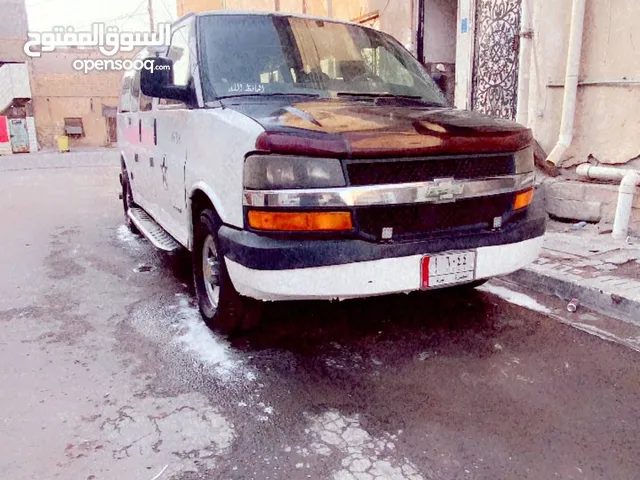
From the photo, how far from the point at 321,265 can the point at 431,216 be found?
689 millimetres

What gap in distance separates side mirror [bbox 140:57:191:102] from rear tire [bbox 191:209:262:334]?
84 centimetres

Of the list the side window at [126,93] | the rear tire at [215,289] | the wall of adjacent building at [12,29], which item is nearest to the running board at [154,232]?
the rear tire at [215,289]

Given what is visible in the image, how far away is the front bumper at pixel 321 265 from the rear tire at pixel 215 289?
0.80ft

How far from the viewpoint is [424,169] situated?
301 cm

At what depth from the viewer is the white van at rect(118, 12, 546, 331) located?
2850mm

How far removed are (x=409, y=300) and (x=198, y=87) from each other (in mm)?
2207

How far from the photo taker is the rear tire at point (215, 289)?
3.36m

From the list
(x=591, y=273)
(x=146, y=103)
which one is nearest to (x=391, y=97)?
(x=591, y=273)

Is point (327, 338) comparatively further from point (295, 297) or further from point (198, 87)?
point (198, 87)

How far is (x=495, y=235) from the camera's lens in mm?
3289

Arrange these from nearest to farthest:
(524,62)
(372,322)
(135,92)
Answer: (372,322), (135,92), (524,62)

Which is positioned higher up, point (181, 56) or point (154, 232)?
point (181, 56)

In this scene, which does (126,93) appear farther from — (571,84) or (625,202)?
(625,202)

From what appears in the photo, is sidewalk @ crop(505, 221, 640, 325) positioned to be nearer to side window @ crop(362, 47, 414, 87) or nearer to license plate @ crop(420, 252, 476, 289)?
license plate @ crop(420, 252, 476, 289)
